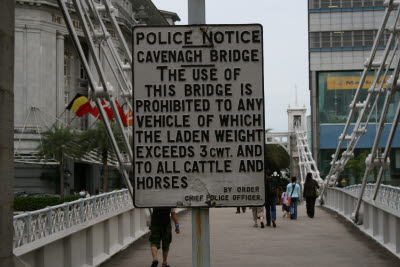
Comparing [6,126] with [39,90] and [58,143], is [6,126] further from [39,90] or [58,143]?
[39,90]

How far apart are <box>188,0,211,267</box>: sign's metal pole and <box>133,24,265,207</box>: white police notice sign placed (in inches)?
4.1

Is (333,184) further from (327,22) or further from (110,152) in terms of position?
(327,22)

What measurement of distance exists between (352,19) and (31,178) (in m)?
32.9

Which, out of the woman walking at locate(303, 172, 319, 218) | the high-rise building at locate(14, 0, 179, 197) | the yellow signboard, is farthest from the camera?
the yellow signboard

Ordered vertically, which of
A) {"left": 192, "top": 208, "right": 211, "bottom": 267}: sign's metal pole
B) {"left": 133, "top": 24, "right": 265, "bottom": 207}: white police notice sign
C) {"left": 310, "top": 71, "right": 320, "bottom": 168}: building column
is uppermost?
{"left": 310, "top": 71, "right": 320, "bottom": 168}: building column

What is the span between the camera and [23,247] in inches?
344

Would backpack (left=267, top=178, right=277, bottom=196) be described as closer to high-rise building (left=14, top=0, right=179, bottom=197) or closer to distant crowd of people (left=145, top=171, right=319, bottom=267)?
distant crowd of people (left=145, top=171, right=319, bottom=267)

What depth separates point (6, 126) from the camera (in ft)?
16.6

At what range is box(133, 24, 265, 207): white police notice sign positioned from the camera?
4398 millimetres

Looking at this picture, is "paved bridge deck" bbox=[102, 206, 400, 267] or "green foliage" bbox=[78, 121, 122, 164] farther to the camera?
"green foliage" bbox=[78, 121, 122, 164]

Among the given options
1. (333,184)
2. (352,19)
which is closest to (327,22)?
(352,19)

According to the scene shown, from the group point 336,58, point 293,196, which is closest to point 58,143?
point 336,58

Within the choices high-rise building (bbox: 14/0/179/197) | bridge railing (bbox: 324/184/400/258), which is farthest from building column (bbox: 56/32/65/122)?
bridge railing (bbox: 324/184/400/258)

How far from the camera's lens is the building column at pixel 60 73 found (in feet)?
207
